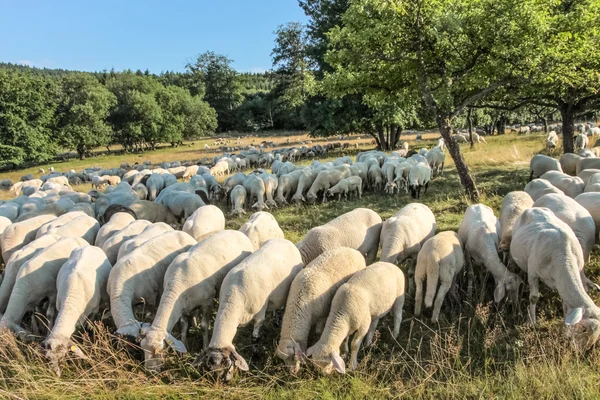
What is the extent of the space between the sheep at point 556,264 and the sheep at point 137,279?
521 cm

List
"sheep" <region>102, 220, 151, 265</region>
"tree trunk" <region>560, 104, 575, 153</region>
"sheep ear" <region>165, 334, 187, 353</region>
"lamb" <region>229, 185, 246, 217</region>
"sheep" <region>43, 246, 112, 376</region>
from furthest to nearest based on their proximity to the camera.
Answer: "tree trunk" <region>560, 104, 575, 153</region> < "lamb" <region>229, 185, 246, 217</region> < "sheep" <region>102, 220, 151, 265</region> < "sheep" <region>43, 246, 112, 376</region> < "sheep ear" <region>165, 334, 187, 353</region>

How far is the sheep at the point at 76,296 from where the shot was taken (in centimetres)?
473

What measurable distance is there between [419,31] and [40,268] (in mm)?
11020

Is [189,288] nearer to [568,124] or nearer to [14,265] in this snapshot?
[14,265]

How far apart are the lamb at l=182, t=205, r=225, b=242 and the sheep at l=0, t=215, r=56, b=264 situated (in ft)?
11.6

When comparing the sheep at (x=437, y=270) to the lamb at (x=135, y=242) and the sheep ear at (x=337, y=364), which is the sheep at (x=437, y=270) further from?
the lamb at (x=135, y=242)

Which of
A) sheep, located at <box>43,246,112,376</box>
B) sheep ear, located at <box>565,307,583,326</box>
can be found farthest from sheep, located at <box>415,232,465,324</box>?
sheep, located at <box>43,246,112,376</box>

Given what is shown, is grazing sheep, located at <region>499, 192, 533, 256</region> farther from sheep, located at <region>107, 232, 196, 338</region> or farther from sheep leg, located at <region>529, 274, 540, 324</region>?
sheep, located at <region>107, 232, 196, 338</region>

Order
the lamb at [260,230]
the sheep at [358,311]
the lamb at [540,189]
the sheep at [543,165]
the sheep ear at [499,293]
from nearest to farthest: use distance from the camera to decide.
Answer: the sheep at [358,311] → the sheep ear at [499,293] → the lamb at [260,230] → the lamb at [540,189] → the sheep at [543,165]

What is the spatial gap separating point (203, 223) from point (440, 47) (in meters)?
8.66

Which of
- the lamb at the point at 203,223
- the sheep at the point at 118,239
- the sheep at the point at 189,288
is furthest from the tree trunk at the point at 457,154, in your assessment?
the sheep at the point at 118,239

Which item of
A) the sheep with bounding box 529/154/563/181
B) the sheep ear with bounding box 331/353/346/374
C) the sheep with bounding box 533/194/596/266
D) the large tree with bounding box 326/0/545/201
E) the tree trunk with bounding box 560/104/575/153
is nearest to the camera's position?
the sheep ear with bounding box 331/353/346/374

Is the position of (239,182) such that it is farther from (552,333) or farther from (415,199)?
(552,333)

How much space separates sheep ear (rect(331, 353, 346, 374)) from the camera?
4.23m
